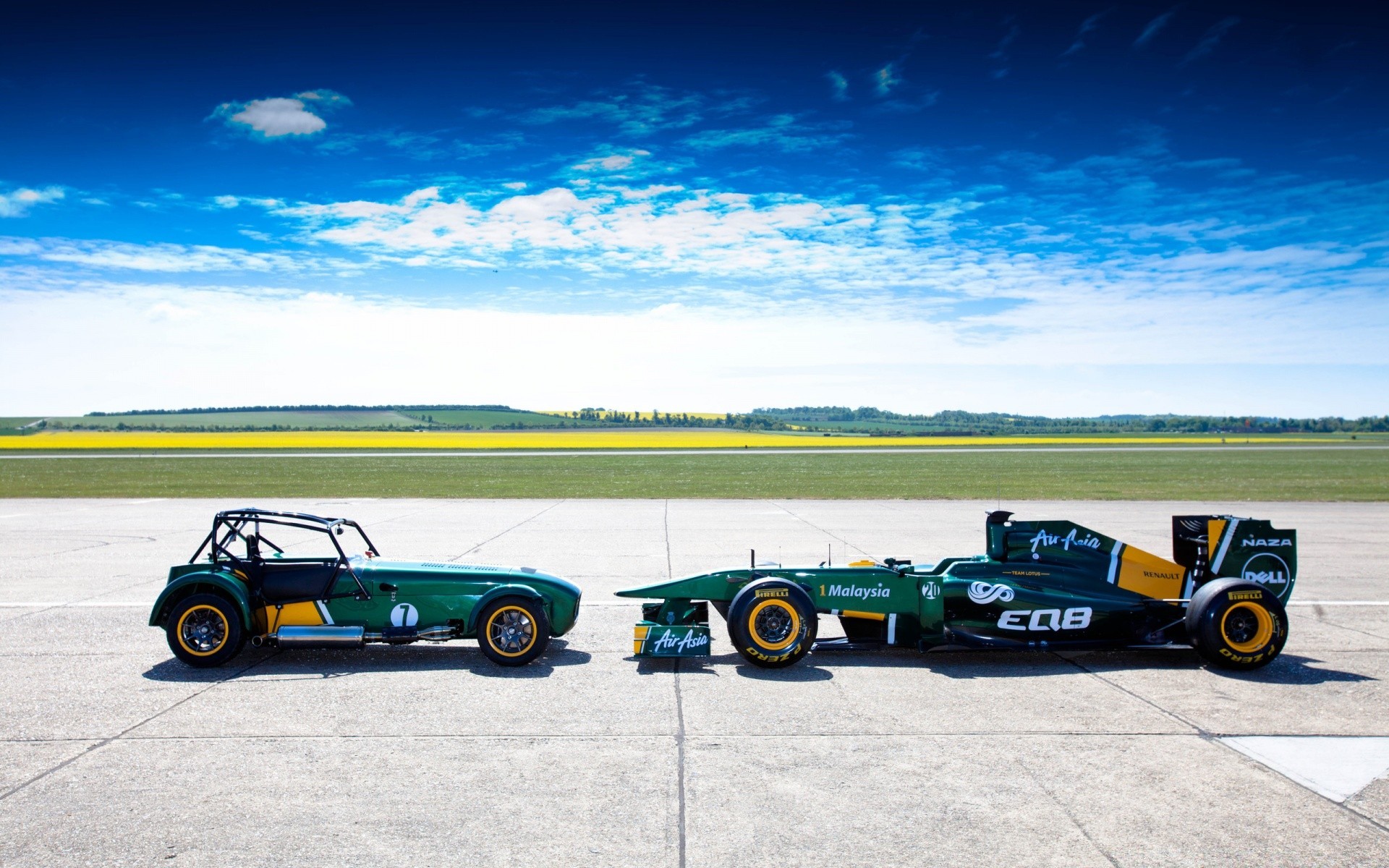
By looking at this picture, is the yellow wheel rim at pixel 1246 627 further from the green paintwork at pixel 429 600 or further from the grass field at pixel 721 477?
the grass field at pixel 721 477

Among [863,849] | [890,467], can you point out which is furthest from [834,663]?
[890,467]

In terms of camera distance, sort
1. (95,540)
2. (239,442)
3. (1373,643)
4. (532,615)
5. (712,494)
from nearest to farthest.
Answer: (532,615), (1373,643), (95,540), (712,494), (239,442)

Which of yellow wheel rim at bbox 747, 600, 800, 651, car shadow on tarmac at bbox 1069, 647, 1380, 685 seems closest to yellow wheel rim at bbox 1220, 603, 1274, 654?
car shadow on tarmac at bbox 1069, 647, 1380, 685

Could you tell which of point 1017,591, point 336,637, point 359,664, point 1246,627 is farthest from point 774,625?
point 1246,627

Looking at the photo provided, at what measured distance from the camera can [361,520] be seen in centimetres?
2016

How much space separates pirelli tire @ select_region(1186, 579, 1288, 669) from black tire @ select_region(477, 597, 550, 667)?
232 inches

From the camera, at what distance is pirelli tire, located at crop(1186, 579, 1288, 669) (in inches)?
295

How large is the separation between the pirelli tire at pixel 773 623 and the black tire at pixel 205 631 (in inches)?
176

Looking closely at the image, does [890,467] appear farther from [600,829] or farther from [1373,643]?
[600,829]

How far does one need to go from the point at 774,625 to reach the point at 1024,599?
7.81ft

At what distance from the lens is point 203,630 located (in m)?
7.62

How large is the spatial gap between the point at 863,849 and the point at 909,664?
12.4 ft

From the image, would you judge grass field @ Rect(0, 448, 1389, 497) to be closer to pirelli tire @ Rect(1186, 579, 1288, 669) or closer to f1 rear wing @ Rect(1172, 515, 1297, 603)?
f1 rear wing @ Rect(1172, 515, 1297, 603)


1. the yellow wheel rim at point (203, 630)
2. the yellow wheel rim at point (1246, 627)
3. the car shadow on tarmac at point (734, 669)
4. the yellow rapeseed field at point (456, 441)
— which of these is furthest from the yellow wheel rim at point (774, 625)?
the yellow rapeseed field at point (456, 441)
